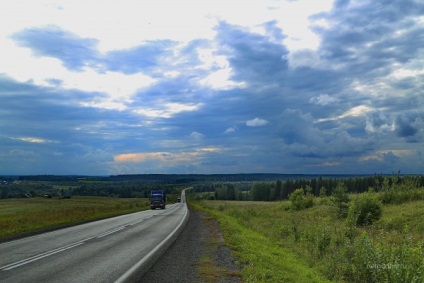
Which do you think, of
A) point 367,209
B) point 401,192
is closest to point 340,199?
point 401,192

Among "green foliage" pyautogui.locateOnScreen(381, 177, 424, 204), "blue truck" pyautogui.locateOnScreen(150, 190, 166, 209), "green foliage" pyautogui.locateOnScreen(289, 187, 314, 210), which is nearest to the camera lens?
"green foliage" pyautogui.locateOnScreen(381, 177, 424, 204)

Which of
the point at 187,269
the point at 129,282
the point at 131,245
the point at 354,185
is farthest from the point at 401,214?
the point at 354,185

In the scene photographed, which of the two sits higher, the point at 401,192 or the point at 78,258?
the point at 401,192

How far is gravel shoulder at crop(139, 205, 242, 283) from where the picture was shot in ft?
31.8

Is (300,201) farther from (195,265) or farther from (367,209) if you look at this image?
(195,265)

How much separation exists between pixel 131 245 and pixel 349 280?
27.7 feet

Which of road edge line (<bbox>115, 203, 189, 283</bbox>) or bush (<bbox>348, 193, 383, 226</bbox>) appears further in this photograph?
bush (<bbox>348, 193, 383, 226</bbox>)

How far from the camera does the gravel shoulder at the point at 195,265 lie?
970 cm

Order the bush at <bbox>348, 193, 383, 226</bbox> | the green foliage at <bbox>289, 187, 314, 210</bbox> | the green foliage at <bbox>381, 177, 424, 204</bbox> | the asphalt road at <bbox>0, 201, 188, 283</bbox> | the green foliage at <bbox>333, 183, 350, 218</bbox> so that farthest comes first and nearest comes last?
1. the green foliage at <bbox>289, 187, 314, 210</bbox>
2. the green foliage at <bbox>333, 183, 350, 218</bbox>
3. the green foliage at <bbox>381, 177, 424, 204</bbox>
4. the bush at <bbox>348, 193, 383, 226</bbox>
5. the asphalt road at <bbox>0, 201, 188, 283</bbox>

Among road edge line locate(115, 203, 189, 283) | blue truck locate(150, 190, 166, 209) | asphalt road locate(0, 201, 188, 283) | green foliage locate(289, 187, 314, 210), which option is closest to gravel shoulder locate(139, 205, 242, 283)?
road edge line locate(115, 203, 189, 283)

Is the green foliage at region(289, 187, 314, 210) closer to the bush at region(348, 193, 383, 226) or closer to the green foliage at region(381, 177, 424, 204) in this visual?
the green foliage at region(381, 177, 424, 204)

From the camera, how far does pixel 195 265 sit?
37.8 feet

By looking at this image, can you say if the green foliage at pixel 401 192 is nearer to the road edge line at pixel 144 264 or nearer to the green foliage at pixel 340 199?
the green foliage at pixel 340 199

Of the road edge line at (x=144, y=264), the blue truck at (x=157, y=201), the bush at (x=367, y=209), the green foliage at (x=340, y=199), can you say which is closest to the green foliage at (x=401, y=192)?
the green foliage at (x=340, y=199)
